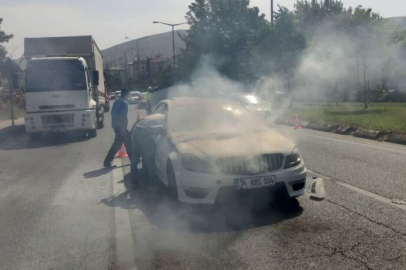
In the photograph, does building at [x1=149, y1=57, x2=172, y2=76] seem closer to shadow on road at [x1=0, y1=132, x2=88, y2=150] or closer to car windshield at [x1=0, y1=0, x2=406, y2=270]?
→ shadow on road at [x1=0, y1=132, x2=88, y2=150]

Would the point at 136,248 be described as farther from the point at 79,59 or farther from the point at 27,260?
the point at 79,59

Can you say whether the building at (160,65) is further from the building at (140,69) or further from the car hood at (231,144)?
the car hood at (231,144)

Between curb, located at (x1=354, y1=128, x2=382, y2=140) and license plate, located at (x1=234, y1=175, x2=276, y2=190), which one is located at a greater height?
license plate, located at (x1=234, y1=175, x2=276, y2=190)

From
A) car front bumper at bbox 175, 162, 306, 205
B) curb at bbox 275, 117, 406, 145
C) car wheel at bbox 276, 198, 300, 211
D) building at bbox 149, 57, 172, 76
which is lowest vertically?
curb at bbox 275, 117, 406, 145

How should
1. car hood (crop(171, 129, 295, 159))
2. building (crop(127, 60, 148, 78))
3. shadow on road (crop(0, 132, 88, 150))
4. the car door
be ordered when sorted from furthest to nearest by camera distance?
building (crop(127, 60, 148, 78)) < shadow on road (crop(0, 132, 88, 150)) < the car door < car hood (crop(171, 129, 295, 159))

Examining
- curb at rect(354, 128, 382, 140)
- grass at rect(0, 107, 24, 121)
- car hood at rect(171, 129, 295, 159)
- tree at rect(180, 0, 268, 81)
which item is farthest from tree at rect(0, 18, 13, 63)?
car hood at rect(171, 129, 295, 159)

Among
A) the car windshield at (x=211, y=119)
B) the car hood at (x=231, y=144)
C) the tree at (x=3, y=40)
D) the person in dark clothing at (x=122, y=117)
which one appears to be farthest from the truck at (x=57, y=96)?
the tree at (x=3, y=40)

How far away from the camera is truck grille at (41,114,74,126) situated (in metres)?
16.9

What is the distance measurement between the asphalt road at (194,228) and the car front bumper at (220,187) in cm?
22

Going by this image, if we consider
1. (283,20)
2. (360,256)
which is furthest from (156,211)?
(283,20)

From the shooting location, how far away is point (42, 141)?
57.4ft

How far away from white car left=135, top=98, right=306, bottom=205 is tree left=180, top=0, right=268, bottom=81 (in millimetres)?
12249

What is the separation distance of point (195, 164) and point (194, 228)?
0.82 meters

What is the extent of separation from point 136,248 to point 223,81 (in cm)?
1294
